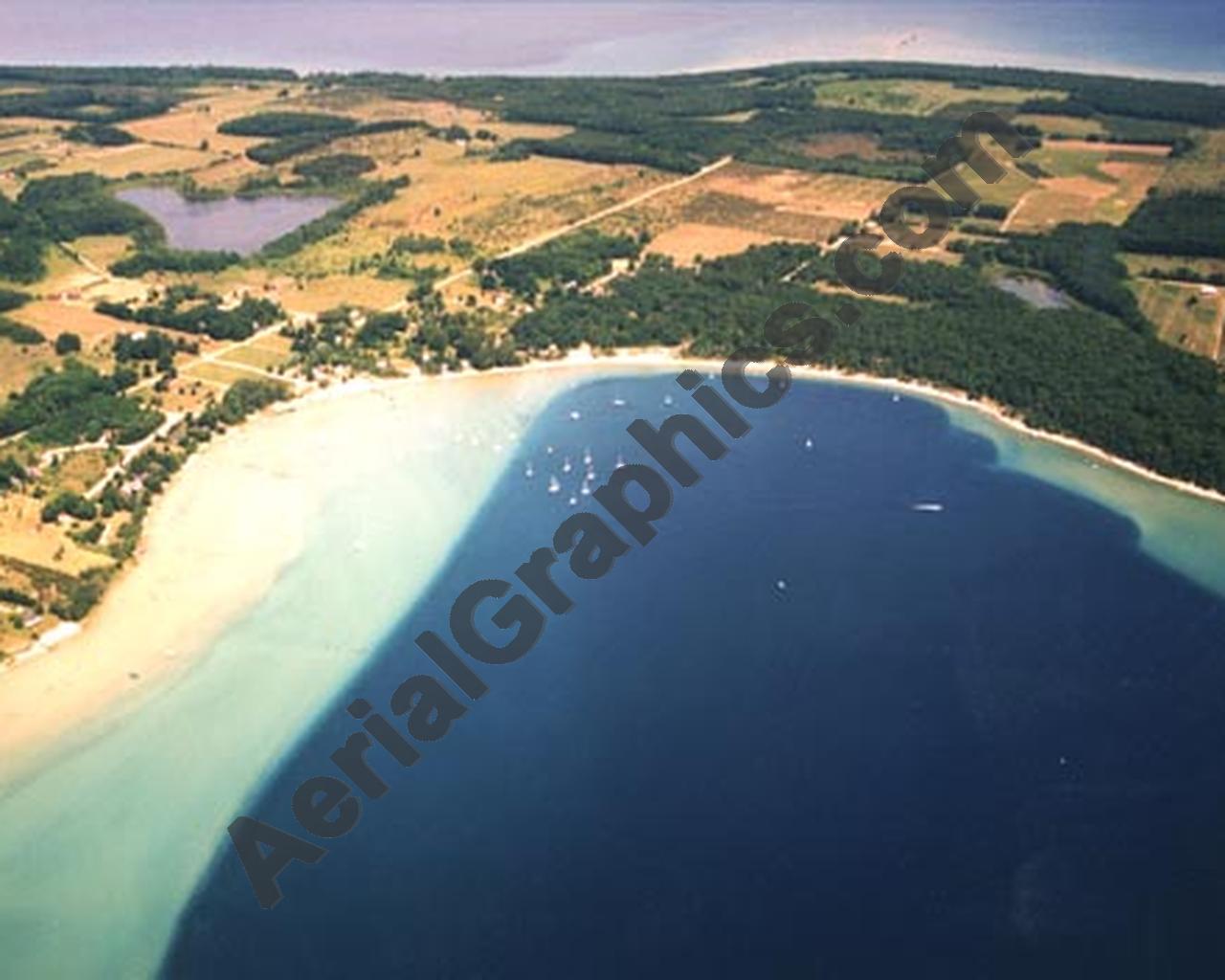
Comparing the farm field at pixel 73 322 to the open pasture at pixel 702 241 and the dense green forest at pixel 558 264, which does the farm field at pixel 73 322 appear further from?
the open pasture at pixel 702 241

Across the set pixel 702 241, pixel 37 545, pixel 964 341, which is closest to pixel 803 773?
pixel 37 545

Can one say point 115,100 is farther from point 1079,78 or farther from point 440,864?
point 440,864

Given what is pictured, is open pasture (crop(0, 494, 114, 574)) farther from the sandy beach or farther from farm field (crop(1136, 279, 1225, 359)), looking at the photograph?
farm field (crop(1136, 279, 1225, 359))

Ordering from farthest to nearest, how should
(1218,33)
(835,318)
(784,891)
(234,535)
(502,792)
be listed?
(1218,33) → (835,318) → (234,535) → (502,792) → (784,891)

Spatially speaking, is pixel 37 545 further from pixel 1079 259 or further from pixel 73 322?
pixel 1079 259

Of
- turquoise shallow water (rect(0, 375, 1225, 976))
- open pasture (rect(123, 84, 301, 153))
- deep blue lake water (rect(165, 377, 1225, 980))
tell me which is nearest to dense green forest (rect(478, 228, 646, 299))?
turquoise shallow water (rect(0, 375, 1225, 976))

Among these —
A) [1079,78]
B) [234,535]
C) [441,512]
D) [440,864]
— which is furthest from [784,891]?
[1079,78]
